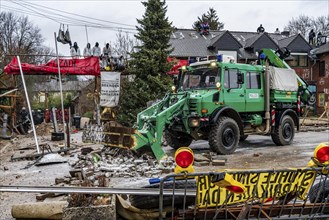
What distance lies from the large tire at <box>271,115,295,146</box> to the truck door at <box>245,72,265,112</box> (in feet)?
3.44

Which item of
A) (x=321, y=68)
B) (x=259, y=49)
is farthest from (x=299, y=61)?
(x=259, y=49)

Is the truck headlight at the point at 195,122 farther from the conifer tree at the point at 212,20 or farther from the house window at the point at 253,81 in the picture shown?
the conifer tree at the point at 212,20

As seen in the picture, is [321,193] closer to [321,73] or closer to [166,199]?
[166,199]

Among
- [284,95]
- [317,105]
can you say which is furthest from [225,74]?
[317,105]

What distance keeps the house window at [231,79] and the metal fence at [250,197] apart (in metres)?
6.69

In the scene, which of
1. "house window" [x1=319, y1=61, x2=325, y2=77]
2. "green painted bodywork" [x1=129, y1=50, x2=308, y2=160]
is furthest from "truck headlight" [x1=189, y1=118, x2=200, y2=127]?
"house window" [x1=319, y1=61, x2=325, y2=77]

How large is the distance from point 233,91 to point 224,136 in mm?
1451

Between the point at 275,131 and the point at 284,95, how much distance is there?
1.31 m

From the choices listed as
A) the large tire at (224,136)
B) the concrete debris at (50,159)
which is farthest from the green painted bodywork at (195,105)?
the concrete debris at (50,159)

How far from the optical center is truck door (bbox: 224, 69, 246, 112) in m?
10.6

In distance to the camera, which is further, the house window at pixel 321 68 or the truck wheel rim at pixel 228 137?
the house window at pixel 321 68

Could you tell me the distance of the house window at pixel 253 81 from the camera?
11289 millimetres

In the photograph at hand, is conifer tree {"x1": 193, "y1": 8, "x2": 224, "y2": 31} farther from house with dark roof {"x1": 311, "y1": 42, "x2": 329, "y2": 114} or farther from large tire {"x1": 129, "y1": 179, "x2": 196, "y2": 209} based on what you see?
large tire {"x1": 129, "y1": 179, "x2": 196, "y2": 209}

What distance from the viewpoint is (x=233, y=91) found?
35.4 feet
